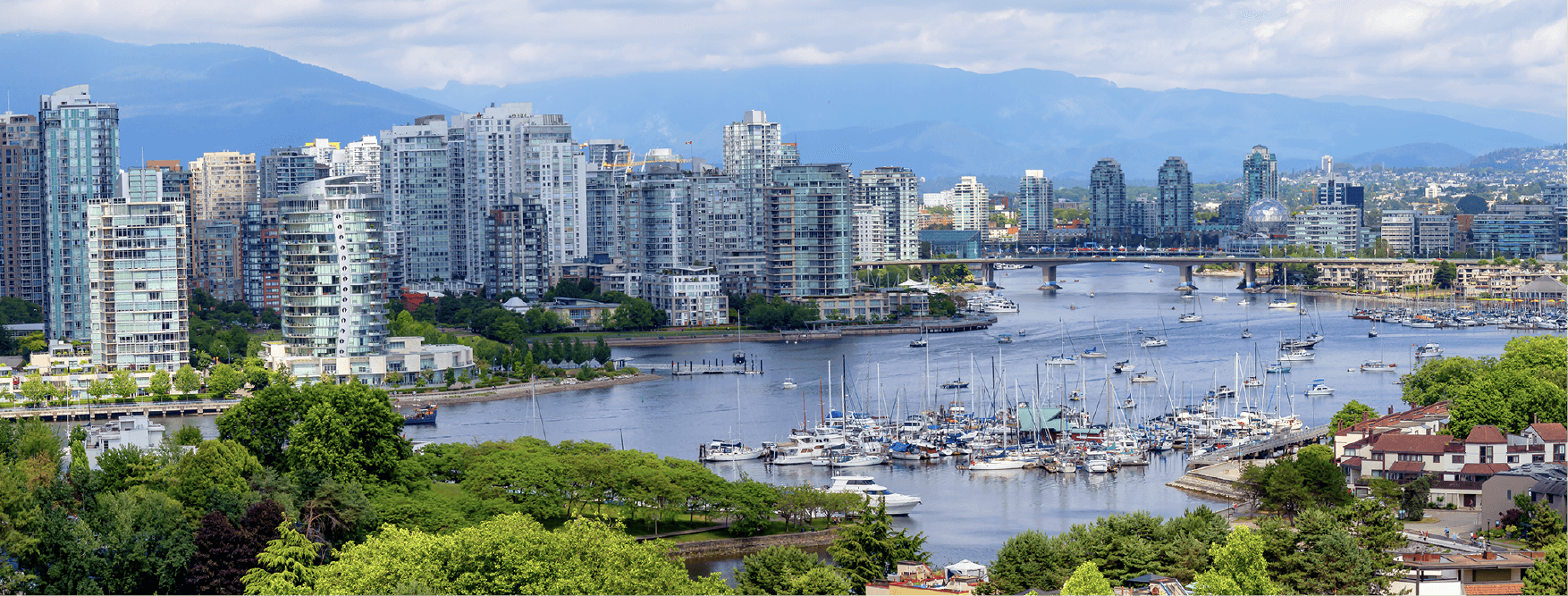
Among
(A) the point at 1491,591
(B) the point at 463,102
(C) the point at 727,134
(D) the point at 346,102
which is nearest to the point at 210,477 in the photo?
(A) the point at 1491,591

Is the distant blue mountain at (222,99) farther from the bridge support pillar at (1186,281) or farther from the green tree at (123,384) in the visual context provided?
the green tree at (123,384)

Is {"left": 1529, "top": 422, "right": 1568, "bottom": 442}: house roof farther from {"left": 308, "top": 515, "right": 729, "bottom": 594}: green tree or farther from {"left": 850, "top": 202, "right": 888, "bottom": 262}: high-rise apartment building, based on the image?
{"left": 850, "top": 202, "right": 888, "bottom": 262}: high-rise apartment building

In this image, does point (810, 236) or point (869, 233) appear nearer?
point (810, 236)

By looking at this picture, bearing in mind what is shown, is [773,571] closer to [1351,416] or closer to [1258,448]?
[1351,416]

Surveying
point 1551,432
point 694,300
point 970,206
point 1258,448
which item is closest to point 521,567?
point 1551,432

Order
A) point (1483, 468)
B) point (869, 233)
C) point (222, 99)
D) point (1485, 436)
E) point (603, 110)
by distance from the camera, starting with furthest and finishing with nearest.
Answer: point (603, 110) < point (222, 99) < point (869, 233) < point (1485, 436) < point (1483, 468)

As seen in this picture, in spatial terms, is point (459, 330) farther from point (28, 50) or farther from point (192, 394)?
point (28, 50)
